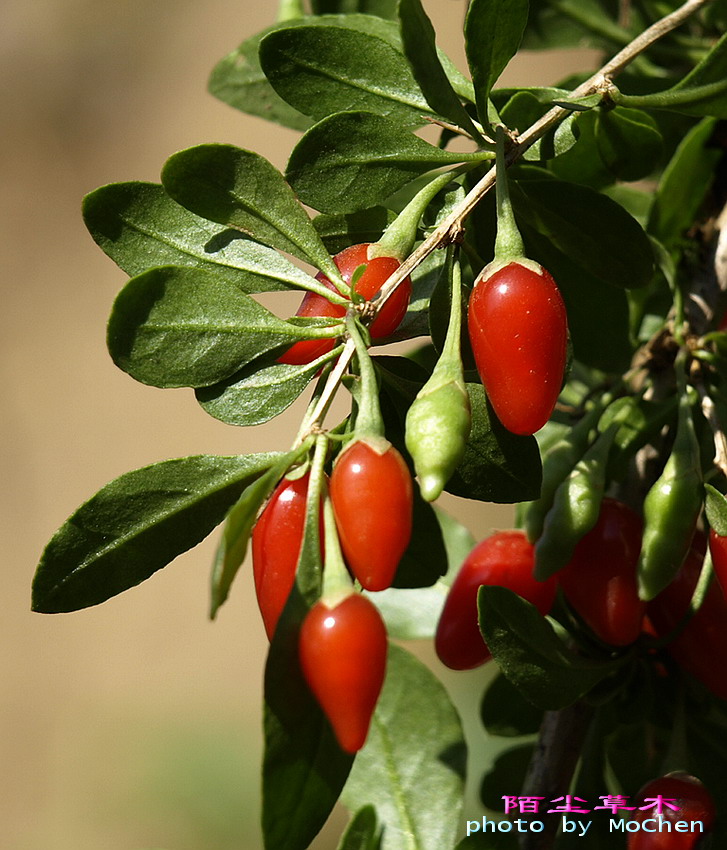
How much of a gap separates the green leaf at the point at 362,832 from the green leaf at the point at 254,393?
409 mm

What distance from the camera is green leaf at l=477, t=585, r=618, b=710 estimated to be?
690 mm

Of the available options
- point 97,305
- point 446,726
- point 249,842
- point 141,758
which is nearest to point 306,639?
point 446,726

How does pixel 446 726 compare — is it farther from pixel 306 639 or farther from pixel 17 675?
pixel 17 675

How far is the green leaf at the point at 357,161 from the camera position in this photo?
Answer: 68cm

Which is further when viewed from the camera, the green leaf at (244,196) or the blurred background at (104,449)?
the blurred background at (104,449)

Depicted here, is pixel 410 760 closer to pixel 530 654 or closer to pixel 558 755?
pixel 558 755

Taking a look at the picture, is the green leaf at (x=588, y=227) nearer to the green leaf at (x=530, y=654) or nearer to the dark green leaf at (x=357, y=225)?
the dark green leaf at (x=357, y=225)

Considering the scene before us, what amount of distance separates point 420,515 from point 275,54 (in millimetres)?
356

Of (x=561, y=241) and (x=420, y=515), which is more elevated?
(x=561, y=241)

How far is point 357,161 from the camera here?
69 centimetres

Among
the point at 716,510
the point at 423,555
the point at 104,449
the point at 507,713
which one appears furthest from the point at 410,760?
the point at 104,449

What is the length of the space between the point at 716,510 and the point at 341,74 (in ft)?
1.34

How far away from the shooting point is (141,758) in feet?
16.1

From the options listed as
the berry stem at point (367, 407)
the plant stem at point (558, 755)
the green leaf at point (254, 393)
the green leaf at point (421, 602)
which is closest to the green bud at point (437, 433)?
the berry stem at point (367, 407)
